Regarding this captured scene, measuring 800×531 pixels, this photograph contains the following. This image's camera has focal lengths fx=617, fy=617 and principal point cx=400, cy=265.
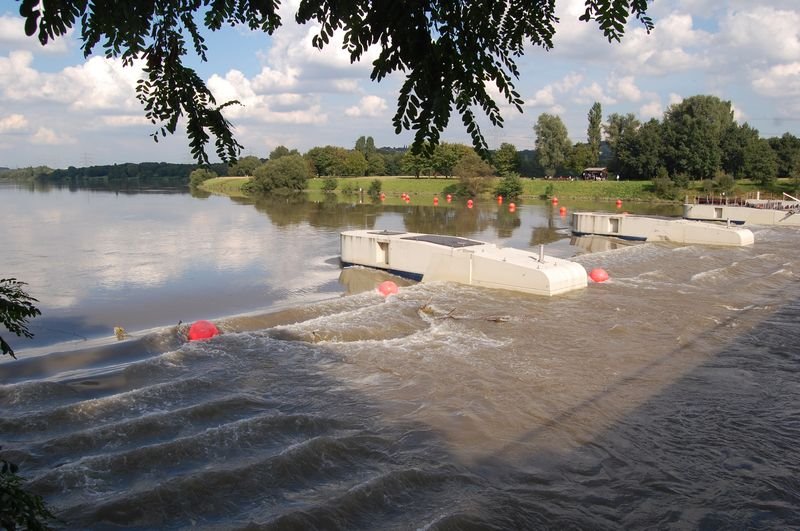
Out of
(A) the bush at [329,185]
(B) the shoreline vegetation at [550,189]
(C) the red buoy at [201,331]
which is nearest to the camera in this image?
(C) the red buoy at [201,331]

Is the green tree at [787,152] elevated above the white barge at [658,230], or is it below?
above

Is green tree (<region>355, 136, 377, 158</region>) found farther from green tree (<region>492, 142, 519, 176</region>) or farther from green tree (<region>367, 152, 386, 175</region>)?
green tree (<region>492, 142, 519, 176</region>)

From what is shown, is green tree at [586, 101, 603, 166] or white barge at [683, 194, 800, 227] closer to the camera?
white barge at [683, 194, 800, 227]

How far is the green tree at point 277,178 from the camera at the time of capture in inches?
3816

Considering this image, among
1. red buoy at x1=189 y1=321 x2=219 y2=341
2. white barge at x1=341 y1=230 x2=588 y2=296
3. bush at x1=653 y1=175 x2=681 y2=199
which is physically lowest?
red buoy at x1=189 y1=321 x2=219 y2=341

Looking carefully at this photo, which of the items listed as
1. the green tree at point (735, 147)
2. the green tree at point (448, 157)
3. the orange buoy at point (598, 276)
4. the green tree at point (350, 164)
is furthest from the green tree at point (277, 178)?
the orange buoy at point (598, 276)

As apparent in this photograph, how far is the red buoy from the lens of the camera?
15.3 metres

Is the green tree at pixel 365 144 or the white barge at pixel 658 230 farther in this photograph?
the green tree at pixel 365 144

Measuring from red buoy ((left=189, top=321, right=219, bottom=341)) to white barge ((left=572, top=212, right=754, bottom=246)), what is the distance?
95.2ft

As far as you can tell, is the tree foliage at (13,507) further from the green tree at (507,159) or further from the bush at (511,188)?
the green tree at (507,159)

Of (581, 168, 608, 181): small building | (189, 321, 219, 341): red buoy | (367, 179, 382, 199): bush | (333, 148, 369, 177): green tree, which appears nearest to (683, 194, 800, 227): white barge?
(189, 321, 219, 341): red buoy

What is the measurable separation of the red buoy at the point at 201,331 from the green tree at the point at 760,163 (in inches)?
3176

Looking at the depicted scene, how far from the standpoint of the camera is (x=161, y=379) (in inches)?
491

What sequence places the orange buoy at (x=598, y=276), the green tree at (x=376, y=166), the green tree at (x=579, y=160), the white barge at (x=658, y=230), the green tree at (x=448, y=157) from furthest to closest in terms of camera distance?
the green tree at (x=376, y=166) → the green tree at (x=448, y=157) → the green tree at (x=579, y=160) → the white barge at (x=658, y=230) → the orange buoy at (x=598, y=276)
